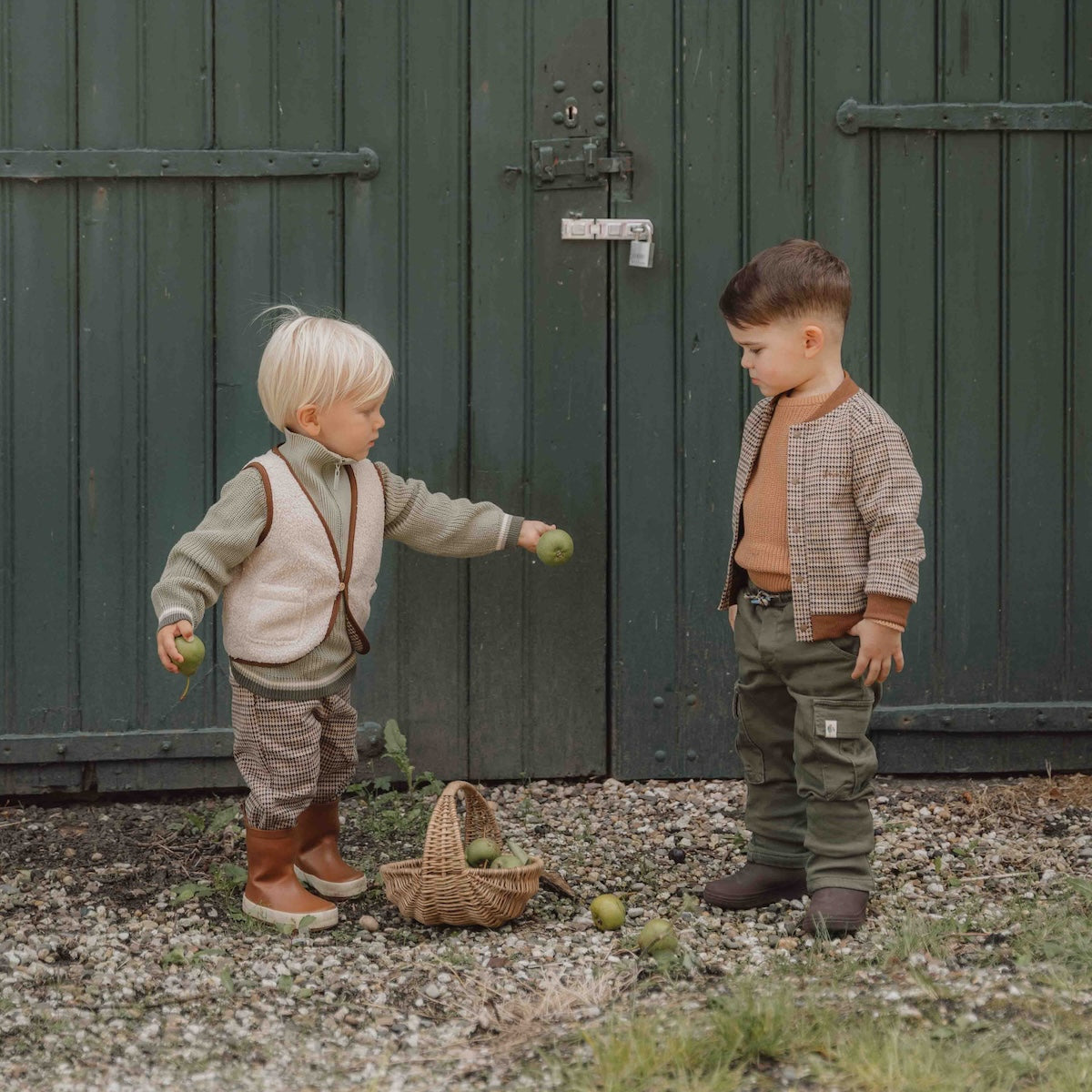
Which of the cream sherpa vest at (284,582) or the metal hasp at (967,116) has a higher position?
the metal hasp at (967,116)

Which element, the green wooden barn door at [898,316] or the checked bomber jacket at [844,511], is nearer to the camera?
the checked bomber jacket at [844,511]

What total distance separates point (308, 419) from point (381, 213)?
1003 millimetres

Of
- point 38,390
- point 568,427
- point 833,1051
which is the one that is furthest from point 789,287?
point 38,390

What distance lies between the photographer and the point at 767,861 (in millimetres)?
3320

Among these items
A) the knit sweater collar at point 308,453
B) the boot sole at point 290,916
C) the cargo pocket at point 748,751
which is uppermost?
the knit sweater collar at point 308,453

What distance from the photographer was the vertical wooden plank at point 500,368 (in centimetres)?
396

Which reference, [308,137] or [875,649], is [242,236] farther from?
[875,649]

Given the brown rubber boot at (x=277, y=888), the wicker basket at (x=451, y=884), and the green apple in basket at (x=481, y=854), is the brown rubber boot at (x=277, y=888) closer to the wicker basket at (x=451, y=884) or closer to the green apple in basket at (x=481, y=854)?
the wicker basket at (x=451, y=884)

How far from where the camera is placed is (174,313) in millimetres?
3959

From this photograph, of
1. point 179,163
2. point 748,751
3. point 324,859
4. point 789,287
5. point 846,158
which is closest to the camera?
point 789,287

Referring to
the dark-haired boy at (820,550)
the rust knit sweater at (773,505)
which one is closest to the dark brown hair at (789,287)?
the dark-haired boy at (820,550)

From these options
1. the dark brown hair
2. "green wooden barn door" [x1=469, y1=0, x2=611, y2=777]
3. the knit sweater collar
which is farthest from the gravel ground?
the dark brown hair

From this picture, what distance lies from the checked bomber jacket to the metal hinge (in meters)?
1.21

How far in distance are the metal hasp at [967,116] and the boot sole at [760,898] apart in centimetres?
198
